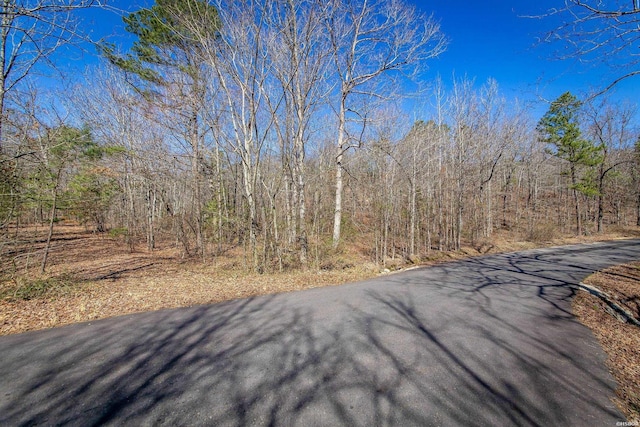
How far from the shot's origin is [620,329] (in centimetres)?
420

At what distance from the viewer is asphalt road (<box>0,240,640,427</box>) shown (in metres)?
2.30

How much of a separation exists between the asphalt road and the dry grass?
156mm

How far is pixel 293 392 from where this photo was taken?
2.56 meters

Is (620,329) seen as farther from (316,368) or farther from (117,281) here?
(117,281)

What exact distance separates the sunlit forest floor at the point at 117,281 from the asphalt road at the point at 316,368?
0.84 meters

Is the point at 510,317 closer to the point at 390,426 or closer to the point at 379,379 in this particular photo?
the point at 379,379

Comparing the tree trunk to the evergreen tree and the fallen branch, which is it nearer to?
the fallen branch

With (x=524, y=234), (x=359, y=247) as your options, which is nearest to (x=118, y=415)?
(x=359, y=247)

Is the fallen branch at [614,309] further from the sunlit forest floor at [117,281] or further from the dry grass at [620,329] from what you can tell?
the sunlit forest floor at [117,281]

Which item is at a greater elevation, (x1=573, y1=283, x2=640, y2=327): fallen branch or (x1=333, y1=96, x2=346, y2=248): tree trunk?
(x1=333, y1=96, x2=346, y2=248): tree trunk

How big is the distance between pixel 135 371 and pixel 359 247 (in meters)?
13.4

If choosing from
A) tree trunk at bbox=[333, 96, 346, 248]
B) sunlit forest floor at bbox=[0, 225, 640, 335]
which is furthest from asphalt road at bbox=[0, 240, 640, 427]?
tree trunk at bbox=[333, 96, 346, 248]

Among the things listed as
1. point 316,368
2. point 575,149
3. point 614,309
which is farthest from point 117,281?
point 575,149

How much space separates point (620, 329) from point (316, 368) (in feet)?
17.4
